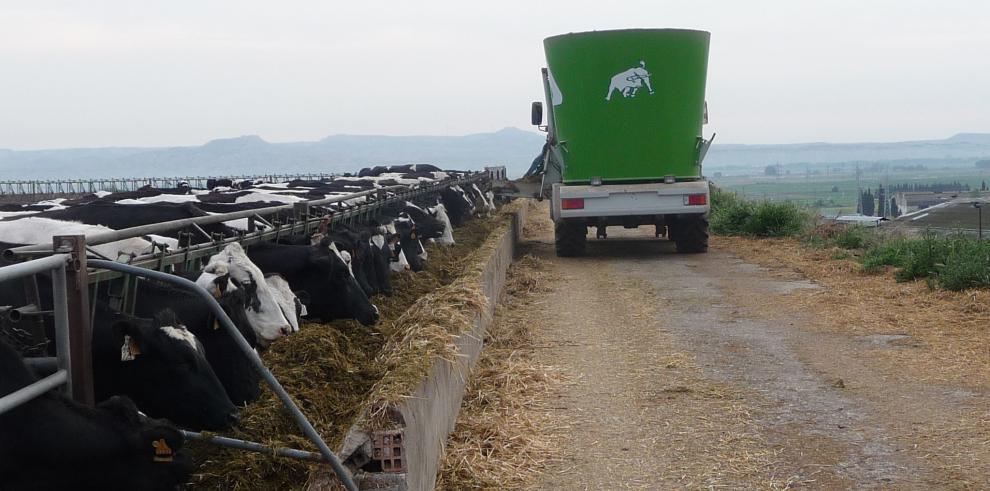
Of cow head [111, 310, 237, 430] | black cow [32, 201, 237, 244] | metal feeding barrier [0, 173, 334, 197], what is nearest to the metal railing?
cow head [111, 310, 237, 430]

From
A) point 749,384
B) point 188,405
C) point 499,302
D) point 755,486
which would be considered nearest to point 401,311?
point 499,302

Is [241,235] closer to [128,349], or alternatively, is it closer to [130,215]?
[130,215]

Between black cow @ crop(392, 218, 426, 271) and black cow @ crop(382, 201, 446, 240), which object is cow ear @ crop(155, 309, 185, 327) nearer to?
black cow @ crop(392, 218, 426, 271)

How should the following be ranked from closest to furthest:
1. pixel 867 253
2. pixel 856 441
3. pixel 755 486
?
pixel 755 486, pixel 856 441, pixel 867 253

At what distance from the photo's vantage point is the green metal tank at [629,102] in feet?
54.2

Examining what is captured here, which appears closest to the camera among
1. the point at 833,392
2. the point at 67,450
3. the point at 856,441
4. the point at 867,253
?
the point at 67,450

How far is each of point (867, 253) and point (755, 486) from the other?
10672 millimetres

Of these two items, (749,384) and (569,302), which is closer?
(749,384)

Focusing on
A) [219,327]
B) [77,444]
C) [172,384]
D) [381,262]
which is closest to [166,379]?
[172,384]

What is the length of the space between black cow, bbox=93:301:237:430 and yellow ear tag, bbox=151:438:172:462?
1122 millimetres

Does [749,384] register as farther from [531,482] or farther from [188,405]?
[188,405]

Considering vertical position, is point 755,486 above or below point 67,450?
below

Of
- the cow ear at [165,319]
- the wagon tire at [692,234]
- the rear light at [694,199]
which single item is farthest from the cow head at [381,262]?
the wagon tire at [692,234]

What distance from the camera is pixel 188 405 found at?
230 inches
